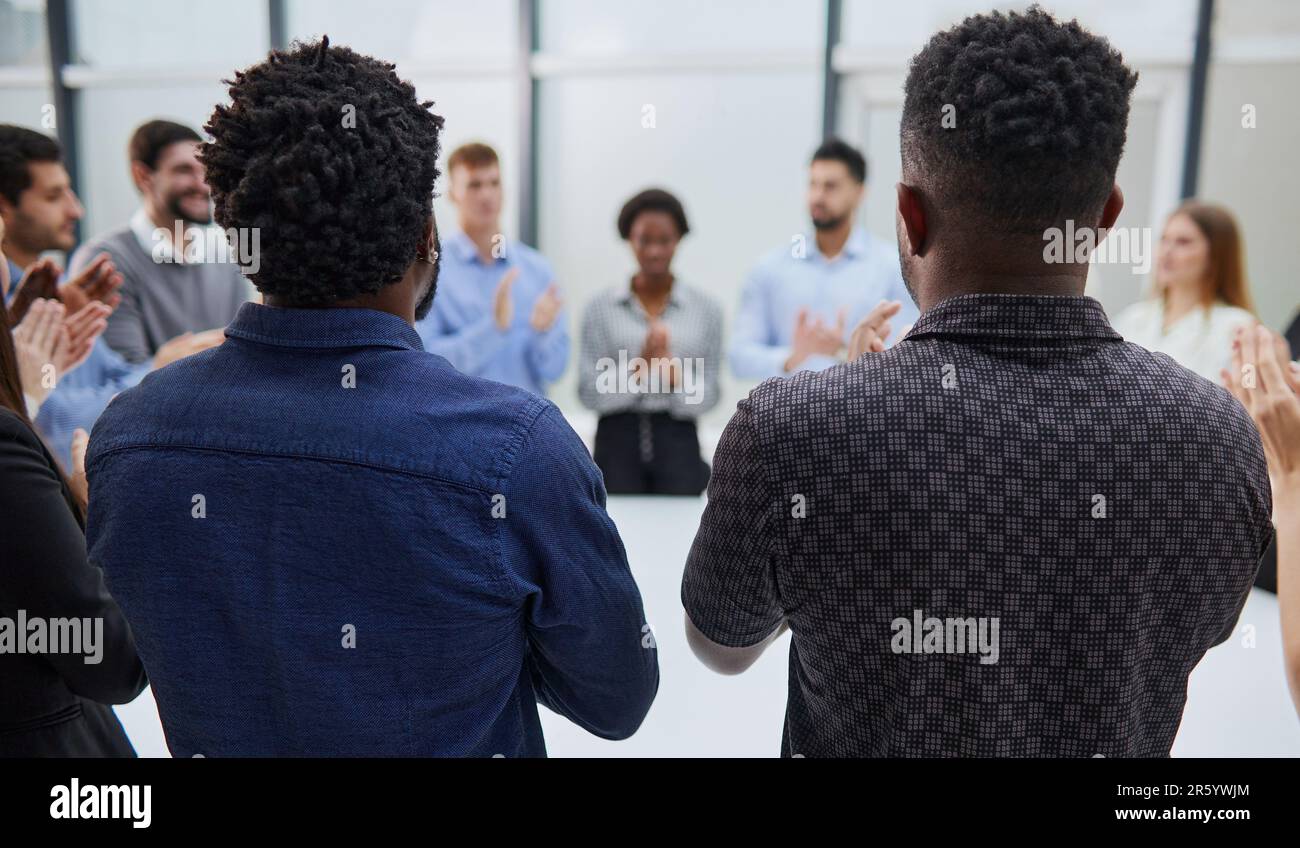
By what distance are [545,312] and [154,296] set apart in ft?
4.20

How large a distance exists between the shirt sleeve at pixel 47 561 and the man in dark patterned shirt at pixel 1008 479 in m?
0.66

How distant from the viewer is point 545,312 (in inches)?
130

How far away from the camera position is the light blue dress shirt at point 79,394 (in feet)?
7.50

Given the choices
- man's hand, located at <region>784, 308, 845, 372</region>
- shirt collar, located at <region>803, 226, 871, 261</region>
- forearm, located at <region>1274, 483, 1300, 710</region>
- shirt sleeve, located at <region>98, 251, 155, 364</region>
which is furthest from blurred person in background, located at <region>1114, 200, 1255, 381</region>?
shirt sleeve, located at <region>98, 251, 155, 364</region>

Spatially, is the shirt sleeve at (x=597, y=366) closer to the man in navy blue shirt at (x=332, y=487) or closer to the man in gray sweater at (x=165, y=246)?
the man in gray sweater at (x=165, y=246)

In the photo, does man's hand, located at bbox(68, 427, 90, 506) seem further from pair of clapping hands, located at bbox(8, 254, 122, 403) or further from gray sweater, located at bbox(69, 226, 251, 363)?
gray sweater, located at bbox(69, 226, 251, 363)

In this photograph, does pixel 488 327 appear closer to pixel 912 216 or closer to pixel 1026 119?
pixel 912 216

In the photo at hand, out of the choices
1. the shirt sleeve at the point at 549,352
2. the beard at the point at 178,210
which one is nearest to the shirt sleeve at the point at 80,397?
the beard at the point at 178,210

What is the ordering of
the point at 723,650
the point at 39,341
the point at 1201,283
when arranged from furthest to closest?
the point at 1201,283
the point at 39,341
the point at 723,650

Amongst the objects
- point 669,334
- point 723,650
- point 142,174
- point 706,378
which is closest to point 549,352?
point 669,334

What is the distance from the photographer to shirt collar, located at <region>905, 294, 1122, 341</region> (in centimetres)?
80
